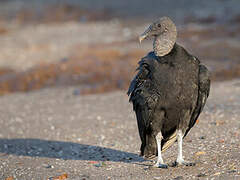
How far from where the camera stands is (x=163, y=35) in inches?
260

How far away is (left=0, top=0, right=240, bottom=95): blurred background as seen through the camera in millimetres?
16984

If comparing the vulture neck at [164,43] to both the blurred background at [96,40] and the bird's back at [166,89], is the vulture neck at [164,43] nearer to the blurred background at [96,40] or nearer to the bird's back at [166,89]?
the bird's back at [166,89]

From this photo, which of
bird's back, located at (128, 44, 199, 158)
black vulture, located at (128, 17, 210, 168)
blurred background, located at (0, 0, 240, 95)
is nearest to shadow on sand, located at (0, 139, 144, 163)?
black vulture, located at (128, 17, 210, 168)

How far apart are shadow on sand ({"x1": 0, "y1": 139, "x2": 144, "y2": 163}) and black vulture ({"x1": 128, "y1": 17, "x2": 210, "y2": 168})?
3.72 ft

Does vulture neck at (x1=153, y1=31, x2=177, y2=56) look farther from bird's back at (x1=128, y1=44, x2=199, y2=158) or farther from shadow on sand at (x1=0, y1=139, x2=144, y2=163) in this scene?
shadow on sand at (x1=0, y1=139, x2=144, y2=163)

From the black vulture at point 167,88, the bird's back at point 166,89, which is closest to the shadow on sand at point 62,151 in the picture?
the black vulture at point 167,88

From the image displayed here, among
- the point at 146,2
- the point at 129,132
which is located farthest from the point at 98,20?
the point at 129,132

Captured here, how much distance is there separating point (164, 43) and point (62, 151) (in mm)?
3261

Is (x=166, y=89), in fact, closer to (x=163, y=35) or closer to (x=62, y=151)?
(x=163, y=35)

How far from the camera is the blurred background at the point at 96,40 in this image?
55.7ft

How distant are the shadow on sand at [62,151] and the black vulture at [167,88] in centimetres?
113

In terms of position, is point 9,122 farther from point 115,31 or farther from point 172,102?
point 115,31

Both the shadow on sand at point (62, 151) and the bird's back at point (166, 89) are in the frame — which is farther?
the shadow on sand at point (62, 151)

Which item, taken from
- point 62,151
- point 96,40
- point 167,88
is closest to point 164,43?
point 167,88
